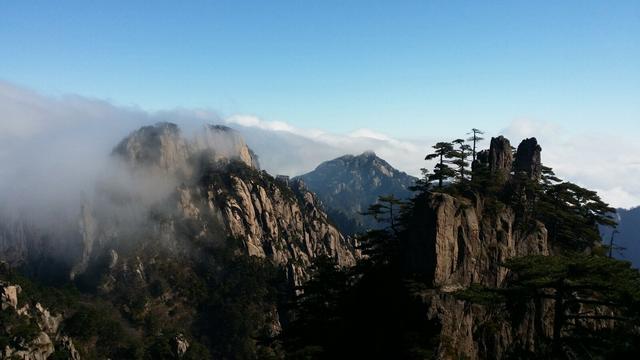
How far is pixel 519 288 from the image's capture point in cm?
3216

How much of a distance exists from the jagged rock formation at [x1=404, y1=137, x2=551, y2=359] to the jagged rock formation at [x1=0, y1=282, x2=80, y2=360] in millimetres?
144178

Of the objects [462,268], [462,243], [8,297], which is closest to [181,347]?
[8,297]

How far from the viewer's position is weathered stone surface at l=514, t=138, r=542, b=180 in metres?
83.6

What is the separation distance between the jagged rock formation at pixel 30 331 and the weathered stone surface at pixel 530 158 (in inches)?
5899

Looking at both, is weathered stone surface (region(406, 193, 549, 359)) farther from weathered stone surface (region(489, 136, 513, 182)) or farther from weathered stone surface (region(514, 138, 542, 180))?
weathered stone surface (region(514, 138, 542, 180))

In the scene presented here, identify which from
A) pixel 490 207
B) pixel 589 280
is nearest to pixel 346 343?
pixel 490 207

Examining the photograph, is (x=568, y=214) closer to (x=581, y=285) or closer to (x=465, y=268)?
(x=465, y=268)

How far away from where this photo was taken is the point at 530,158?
276ft

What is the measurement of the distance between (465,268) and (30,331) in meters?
159

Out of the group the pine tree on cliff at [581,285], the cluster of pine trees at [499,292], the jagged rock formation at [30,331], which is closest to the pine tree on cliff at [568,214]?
the cluster of pine trees at [499,292]

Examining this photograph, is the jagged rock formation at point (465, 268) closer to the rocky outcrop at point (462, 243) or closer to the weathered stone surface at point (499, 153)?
the rocky outcrop at point (462, 243)

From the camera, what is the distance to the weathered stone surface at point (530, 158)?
274 ft

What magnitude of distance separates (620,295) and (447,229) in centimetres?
2808

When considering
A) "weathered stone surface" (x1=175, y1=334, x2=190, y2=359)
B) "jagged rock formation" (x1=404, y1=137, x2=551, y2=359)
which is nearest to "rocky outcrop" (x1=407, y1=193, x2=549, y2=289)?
"jagged rock formation" (x1=404, y1=137, x2=551, y2=359)
